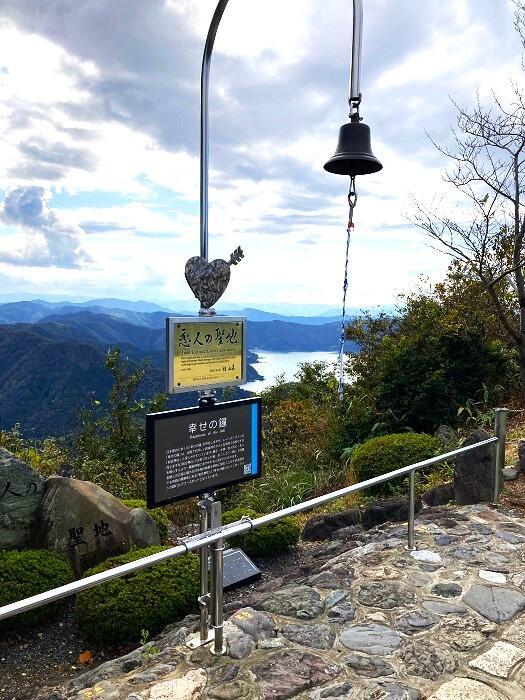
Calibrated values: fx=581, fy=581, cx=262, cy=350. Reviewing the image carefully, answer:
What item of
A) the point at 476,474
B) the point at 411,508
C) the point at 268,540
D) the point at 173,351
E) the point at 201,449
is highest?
the point at 173,351

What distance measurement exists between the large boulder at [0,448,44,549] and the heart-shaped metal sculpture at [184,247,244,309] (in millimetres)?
3431

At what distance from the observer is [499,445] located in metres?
5.98

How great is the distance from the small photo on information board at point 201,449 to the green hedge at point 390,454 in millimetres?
4446

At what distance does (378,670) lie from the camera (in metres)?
3.16

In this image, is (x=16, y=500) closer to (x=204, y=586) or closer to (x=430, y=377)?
(x=204, y=586)

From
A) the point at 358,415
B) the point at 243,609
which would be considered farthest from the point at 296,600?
the point at 358,415

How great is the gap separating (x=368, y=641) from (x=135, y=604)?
2.16 m

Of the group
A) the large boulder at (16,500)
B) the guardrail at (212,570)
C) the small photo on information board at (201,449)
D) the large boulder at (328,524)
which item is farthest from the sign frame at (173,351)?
the large boulder at (328,524)

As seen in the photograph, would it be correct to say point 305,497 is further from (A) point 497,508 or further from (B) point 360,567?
(B) point 360,567

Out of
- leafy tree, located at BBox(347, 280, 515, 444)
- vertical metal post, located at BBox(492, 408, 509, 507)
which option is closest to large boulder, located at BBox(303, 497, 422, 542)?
vertical metal post, located at BBox(492, 408, 509, 507)

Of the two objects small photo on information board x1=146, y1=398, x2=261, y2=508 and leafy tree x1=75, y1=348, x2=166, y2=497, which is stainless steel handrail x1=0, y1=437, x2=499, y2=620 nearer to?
small photo on information board x1=146, y1=398, x2=261, y2=508

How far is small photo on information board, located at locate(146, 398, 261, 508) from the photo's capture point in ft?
10.3

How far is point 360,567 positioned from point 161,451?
2.24 meters

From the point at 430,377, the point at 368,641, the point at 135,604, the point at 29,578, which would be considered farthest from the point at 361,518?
the point at 430,377
